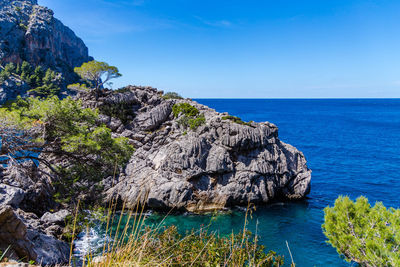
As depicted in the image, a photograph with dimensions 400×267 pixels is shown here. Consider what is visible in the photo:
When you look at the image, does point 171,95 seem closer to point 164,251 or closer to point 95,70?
point 95,70

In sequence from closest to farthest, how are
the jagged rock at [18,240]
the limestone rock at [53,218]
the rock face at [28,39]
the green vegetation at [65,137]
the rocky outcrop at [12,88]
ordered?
1. the jagged rock at [18,240]
2. the green vegetation at [65,137]
3. the limestone rock at [53,218]
4. the rocky outcrop at [12,88]
5. the rock face at [28,39]

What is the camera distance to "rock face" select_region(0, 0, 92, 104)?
3383 inches

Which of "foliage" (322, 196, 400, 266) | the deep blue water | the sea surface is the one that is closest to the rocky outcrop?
the sea surface

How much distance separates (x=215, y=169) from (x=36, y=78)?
85629 millimetres

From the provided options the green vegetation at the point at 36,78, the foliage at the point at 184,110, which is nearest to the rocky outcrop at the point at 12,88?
the green vegetation at the point at 36,78

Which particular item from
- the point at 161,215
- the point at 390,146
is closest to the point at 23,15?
the point at 161,215

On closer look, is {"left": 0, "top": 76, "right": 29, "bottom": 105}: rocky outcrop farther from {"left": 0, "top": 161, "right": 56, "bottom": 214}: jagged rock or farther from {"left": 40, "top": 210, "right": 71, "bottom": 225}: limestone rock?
{"left": 40, "top": 210, "right": 71, "bottom": 225}: limestone rock

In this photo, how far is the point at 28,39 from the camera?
9194 cm

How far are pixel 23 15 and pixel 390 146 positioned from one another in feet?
457

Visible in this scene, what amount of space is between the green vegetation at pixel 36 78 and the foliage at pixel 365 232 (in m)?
87.9

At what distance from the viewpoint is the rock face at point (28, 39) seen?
85.9m

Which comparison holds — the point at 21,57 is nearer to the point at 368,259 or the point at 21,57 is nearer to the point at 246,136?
the point at 246,136

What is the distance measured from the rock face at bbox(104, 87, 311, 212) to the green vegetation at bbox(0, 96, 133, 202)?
428 inches

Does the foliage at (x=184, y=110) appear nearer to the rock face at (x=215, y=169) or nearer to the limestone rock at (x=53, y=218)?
the rock face at (x=215, y=169)
